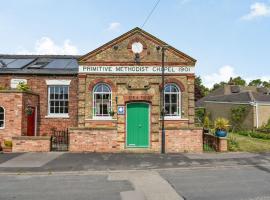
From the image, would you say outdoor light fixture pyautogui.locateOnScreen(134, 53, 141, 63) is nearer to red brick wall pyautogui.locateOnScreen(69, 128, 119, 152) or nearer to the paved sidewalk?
red brick wall pyautogui.locateOnScreen(69, 128, 119, 152)

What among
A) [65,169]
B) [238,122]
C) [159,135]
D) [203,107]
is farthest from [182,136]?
[203,107]

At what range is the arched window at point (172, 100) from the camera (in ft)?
59.4

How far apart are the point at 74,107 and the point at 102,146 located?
4848mm

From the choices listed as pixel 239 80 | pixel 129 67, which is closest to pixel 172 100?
pixel 129 67

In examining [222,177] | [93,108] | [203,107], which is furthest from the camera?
[203,107]

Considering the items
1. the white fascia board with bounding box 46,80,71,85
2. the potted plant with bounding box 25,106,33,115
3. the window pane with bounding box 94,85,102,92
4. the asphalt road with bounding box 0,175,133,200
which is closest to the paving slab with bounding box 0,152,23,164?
the potted plant with bounding box 25,106,33,115

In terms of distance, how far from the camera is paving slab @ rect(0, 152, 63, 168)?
12462 mm

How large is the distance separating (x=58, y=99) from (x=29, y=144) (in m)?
4.77

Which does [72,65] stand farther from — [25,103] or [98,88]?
[25,103]

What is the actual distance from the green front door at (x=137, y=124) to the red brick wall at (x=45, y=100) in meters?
4.57

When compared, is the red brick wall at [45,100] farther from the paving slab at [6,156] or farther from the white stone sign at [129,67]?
the paving slab at [6,156]

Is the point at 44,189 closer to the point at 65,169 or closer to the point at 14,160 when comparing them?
the point at 65,169

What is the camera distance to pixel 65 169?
39.0 ft

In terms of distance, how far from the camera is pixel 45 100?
19.8m
